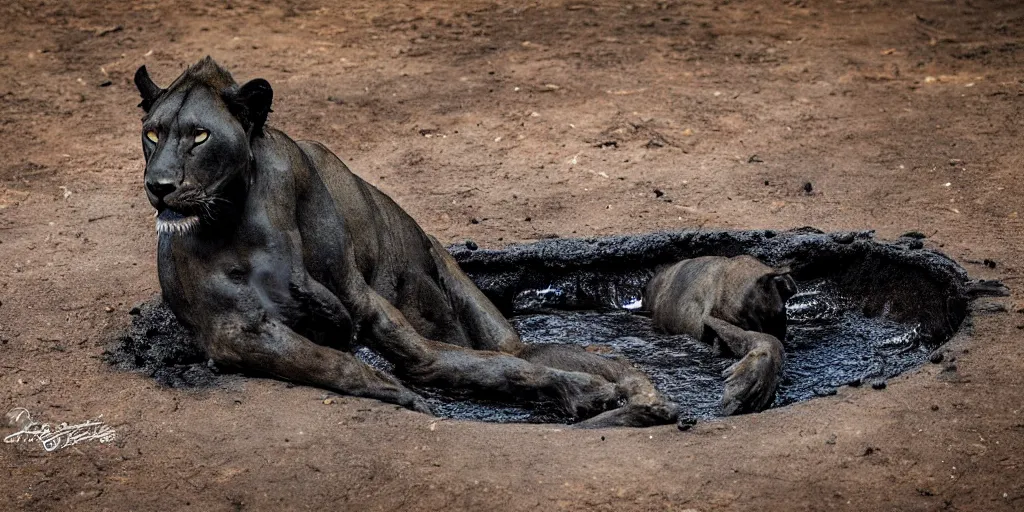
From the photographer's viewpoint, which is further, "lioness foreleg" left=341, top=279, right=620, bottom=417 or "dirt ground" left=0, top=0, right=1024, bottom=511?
"lioness foreleg" left=341, top=279, right=620, bottom=417

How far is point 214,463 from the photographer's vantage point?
5.26m

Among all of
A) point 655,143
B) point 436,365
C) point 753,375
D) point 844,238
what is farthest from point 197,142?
point 655,143

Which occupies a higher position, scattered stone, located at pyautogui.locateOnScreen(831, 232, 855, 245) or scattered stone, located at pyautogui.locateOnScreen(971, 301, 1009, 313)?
scattered stone, located at pyautogui.locateOnScreen(971, 301, 1009, 313)

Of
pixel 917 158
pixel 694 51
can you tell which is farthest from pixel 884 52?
pixel 917 158

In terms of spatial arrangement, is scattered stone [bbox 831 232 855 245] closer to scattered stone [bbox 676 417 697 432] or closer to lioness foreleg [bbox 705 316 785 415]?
lioness foreleg [bbox 705 316 785 415]

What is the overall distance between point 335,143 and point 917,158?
160 inches

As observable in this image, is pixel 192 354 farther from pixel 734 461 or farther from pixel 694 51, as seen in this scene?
pixel 694 51

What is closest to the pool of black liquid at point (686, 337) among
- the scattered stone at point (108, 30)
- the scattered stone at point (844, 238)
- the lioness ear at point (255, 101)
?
the scattered stone at point (844, 238)

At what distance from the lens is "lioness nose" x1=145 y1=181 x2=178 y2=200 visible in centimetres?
554

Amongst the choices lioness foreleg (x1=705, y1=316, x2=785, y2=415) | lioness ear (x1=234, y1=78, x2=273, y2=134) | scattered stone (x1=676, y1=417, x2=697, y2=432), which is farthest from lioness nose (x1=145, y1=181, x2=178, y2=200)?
lioness foreleg (x1=705, y1=316, x2=785, y2=415)

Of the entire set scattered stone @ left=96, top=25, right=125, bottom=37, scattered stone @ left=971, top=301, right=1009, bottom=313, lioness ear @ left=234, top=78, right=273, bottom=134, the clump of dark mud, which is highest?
lioness ear @ left=234, top=78, right=273, bottom=134

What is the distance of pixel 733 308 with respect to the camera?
23.5 feet

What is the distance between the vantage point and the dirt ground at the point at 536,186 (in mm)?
5105

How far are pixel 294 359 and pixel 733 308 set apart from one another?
7.86ft
